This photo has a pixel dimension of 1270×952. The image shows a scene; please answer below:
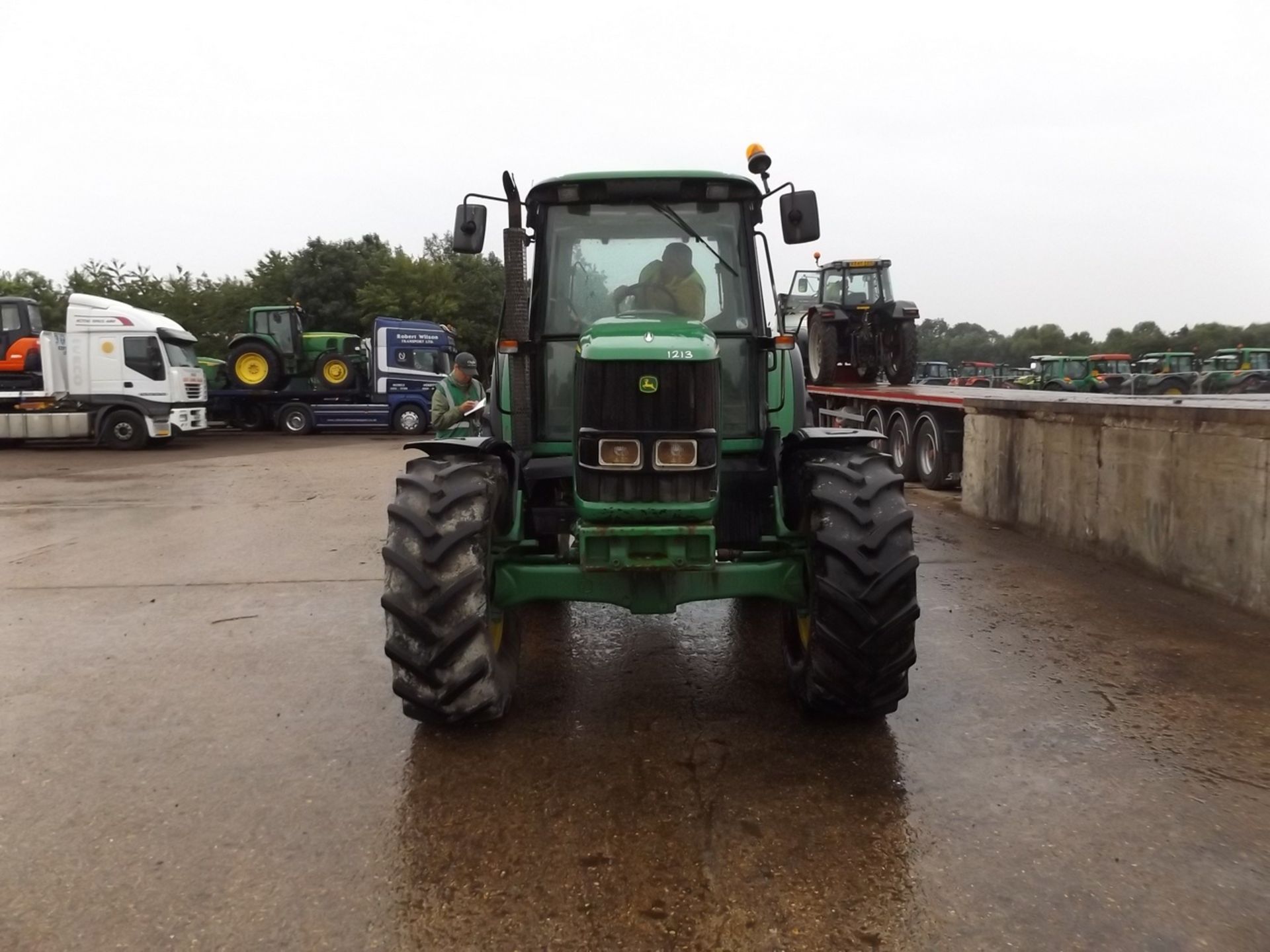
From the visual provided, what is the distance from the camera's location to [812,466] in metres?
3.96

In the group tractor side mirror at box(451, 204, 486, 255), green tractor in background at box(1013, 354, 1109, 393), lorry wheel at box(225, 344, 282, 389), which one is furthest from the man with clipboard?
green tractor in background at box(1013, 354, 1109, 393)

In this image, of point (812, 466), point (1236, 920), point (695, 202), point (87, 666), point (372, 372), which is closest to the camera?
point (1236, 920)

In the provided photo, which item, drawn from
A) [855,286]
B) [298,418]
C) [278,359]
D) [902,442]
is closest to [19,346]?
[278,359]

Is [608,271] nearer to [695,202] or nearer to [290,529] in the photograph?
[695,202]

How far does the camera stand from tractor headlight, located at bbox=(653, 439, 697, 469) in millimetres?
3742

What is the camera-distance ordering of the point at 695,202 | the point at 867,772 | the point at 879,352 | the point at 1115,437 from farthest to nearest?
1. the point at 879,352
2. the point at 1115,437
3. the point at 695,202
4. the point at 867,772

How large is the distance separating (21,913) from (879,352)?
1530 centimetres

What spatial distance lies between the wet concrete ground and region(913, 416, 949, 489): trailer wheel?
18.0ft

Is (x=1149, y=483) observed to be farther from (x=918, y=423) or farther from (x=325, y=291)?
(x=325, y=291)

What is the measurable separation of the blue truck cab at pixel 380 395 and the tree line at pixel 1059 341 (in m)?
17.7

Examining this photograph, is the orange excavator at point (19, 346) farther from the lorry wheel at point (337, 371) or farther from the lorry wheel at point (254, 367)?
the lorry wheel at point (337, 371)

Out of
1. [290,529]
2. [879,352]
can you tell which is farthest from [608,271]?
[879,352]

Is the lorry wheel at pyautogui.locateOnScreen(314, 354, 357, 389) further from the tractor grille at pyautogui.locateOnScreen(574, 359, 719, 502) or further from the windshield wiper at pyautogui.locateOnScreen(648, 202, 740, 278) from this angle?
the tractor grille at pyautogui.locateOnScreen(574, 359, 719, 502)

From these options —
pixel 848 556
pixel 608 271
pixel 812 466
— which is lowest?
pixel 848 556
